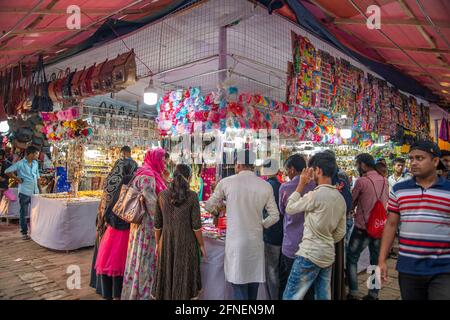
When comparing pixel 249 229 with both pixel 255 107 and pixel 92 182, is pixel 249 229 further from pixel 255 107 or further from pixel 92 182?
pixel 92 182

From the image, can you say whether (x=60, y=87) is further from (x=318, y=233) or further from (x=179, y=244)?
(x=318, y=233)

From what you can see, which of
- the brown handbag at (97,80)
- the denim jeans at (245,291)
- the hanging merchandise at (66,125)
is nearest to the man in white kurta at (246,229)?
the denim jeans at (245,291)

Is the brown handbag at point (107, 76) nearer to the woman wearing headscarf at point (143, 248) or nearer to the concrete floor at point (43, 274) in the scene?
the woman wearing headscarf at point (143, 248)

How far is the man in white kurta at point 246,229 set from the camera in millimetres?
2404

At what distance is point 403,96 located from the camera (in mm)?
6766

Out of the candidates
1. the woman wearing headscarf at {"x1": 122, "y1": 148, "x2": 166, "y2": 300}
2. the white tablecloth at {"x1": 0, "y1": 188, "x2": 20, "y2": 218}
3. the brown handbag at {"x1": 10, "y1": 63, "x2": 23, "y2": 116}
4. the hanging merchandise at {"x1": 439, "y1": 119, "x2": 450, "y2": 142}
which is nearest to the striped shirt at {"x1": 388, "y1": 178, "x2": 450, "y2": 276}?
the woman wearing headscarf at {"x1": 122, "y1": 148, "x2": 166, "y2": 300}

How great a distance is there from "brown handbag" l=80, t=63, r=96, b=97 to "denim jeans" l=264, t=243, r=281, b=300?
11.3 ft

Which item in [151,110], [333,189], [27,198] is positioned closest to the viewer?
[333,189]

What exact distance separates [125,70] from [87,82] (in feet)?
2.80

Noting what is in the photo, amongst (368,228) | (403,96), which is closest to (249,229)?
(368,228)

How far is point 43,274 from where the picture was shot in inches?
155

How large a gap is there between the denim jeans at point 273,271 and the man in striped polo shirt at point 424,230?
91 cm

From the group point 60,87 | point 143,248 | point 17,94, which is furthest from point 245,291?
point 17,94
